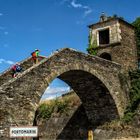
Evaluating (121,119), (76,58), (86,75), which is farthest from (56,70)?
(121,119)

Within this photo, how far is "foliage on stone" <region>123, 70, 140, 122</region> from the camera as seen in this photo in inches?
971

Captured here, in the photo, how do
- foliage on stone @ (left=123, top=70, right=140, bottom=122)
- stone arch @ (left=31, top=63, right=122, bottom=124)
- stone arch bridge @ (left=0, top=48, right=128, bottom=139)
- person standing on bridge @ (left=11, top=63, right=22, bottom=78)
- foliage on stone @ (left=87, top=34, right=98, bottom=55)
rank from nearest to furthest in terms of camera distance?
stone arch bridge @ (left=0, top=48, right=128, bottom=139) → person standing on bridge @ (left=11, top=63, right=22, bottom=78) → stone arch @ (left=31, top=63, right=122, bottom=124) → foliage on stone @ (left=123, top=70, right=140, bottom=122) → foliage on stone @ (left=87, top=34, right=98, bottom=55)

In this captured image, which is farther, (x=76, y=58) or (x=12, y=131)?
(x=76, y=58)

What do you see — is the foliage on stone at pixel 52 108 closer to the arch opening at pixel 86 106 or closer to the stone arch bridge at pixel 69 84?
the arch opening at pixel 86 106

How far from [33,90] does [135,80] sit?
10315 millimetres

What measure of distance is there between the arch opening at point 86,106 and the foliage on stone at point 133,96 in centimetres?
92

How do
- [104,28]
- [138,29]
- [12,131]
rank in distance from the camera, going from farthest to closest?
[138,29]
[104,28]
[12,131]

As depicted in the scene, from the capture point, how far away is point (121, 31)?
27.5 m

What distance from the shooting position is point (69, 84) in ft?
81.6

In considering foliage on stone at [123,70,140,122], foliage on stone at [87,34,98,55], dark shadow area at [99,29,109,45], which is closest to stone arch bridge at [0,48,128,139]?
foliage on stone at [123,70,140,122]

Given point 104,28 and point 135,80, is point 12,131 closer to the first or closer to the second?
point 135,80

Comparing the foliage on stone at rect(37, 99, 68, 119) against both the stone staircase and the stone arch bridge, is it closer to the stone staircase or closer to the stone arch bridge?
the stone arch bridge

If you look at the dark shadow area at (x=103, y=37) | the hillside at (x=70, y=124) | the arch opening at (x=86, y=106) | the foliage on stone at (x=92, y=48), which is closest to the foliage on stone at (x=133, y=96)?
the hillside at (x=70, y=124)

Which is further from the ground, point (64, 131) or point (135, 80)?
point (135, 80)
